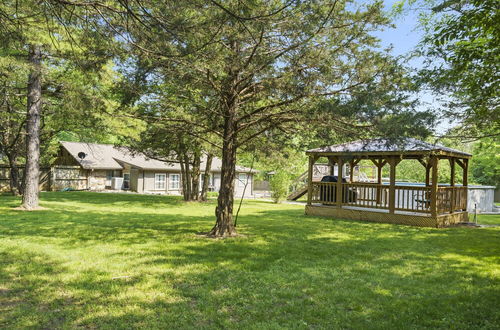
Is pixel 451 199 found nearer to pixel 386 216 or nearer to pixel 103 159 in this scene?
pixel 386 216

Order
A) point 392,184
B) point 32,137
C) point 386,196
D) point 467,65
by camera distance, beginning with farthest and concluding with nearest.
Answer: point 386,196
point 392,184
point 32,137
point 467,65

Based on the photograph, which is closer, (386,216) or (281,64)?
(281,64)

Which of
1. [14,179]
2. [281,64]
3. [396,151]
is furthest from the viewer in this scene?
[14,179]

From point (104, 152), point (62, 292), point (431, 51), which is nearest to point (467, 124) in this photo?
point (431, 51)

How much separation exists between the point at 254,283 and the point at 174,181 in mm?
28653

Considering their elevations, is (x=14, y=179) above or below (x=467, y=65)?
below

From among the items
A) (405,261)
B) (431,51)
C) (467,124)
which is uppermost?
(431,51)

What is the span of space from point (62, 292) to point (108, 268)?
1.13m

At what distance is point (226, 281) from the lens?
507 cm

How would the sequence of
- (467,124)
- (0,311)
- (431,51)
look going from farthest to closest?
(467,124), (431,51), (0,311)

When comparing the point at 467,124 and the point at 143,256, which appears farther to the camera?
the point at 467,124

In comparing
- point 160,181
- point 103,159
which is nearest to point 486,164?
point 160,181

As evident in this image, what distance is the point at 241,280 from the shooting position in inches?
202

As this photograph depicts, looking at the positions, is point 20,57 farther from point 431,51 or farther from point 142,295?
point 431,51
